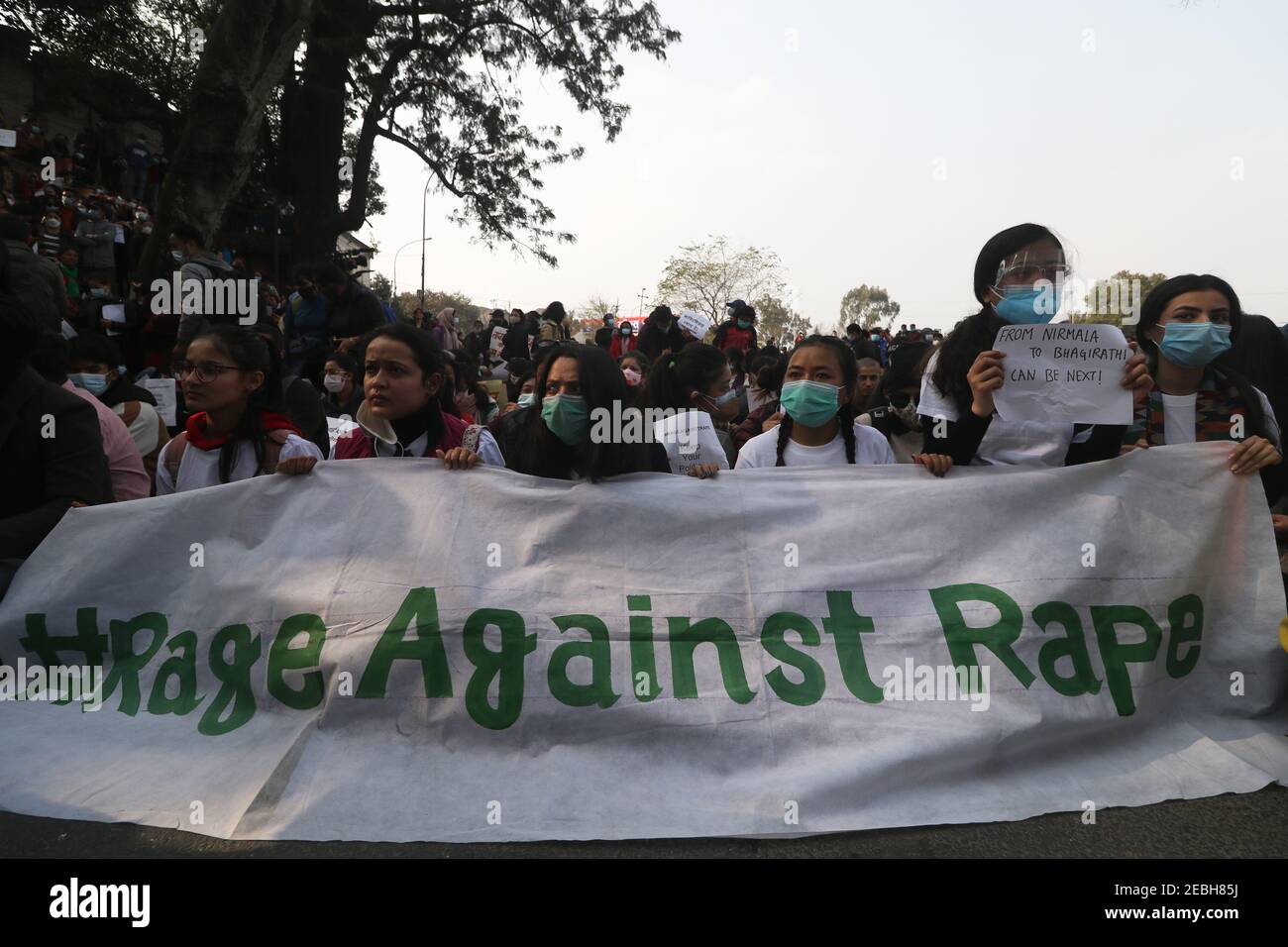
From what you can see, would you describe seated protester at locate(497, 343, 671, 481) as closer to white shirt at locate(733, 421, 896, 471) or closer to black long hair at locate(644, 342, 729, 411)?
white shirt at locate(733, 421, 896, 471)

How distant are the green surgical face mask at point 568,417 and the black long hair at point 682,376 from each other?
2140 millimetres

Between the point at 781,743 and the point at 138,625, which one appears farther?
the point at 138,625

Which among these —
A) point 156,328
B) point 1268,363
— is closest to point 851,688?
point 1268,363

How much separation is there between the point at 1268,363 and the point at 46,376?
552 centimetres

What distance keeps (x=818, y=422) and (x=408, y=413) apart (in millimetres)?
1657

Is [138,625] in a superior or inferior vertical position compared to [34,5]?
inferior

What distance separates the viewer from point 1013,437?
12.0 ft

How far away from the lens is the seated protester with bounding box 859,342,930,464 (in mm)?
4617

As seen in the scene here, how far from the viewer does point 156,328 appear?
27.5 feet

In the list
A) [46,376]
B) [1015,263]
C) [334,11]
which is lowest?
[46,376]

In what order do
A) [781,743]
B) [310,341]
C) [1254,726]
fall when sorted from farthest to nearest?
[310,341] < [1254,726] < [781,743]

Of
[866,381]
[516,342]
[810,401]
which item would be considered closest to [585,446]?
[810,401]

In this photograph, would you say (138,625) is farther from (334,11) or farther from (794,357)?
(334,11)

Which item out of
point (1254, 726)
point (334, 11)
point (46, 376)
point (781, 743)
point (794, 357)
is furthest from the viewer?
point (334, 11)
